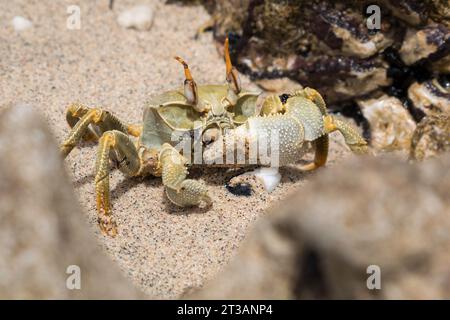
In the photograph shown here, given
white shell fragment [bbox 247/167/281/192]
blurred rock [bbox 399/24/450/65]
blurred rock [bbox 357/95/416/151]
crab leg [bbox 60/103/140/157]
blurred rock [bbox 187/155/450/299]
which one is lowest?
white shell fragment [bbox 247/167/281/192]

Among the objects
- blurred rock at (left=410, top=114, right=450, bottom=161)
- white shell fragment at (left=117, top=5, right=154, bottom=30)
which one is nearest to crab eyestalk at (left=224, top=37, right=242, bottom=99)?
blurred rock at (left=410, top=114, right=450, bottom=161)

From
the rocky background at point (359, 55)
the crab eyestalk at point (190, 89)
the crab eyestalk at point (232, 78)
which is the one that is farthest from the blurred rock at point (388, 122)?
the crab eyestalk at point (190, 89)

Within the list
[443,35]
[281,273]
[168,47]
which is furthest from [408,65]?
[281,273]

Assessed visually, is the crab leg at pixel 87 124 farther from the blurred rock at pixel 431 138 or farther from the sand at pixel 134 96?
the blurred rock at pixel 431 138

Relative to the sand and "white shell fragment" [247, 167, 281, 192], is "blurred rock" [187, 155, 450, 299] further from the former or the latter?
"white shell fragment" [247, 167, 281, 192]

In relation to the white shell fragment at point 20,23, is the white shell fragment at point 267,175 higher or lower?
lower

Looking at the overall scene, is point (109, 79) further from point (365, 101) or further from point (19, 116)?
point (19, 116)

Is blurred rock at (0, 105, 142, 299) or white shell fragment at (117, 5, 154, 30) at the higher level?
white shell fragment at (117, 5, 154, 30)
